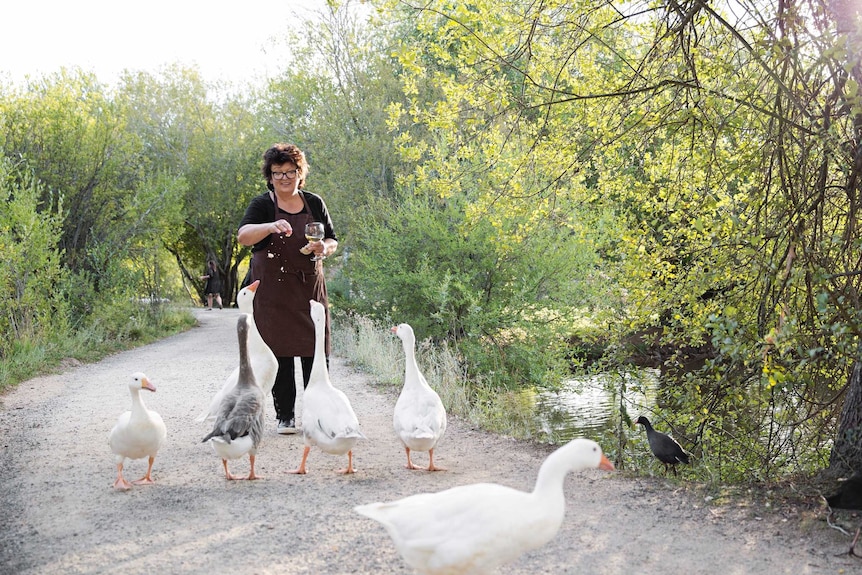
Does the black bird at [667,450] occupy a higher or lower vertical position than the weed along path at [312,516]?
higher

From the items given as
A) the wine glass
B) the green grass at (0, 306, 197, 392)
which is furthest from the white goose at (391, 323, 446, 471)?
the green grass at (0, 306, 197, 392)

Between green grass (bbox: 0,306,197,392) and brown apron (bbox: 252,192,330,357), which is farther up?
brown apron (bbox: 252,192,330,357)

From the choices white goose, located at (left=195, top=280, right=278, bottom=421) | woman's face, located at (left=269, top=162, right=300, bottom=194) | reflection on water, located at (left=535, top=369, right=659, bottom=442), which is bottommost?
reflection on water, located at (left=535, top=369, right=659, bottom=442)

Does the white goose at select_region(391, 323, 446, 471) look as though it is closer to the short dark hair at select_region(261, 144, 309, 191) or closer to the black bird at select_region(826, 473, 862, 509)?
the short dark hair at select_region(261, 144, 309, 191)

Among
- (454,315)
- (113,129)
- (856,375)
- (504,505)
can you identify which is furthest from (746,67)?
(113,129)

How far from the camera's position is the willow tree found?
5172 millimetres

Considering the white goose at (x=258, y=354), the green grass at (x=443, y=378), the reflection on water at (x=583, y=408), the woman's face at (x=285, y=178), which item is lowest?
the reflection on water at (x=583, y=408)

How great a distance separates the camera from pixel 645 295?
7.07 meters

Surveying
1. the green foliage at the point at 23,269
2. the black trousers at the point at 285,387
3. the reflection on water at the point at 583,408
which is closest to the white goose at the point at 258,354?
the black trousers at the point at 285,387

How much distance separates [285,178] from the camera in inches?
290

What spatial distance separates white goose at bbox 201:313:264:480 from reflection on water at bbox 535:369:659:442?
455cm

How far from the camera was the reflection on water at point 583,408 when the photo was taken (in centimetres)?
1080

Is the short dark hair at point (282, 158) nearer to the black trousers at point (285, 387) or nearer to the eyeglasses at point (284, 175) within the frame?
the eyeglasses at point (284, 175)

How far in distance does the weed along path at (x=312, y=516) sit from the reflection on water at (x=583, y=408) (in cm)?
302
